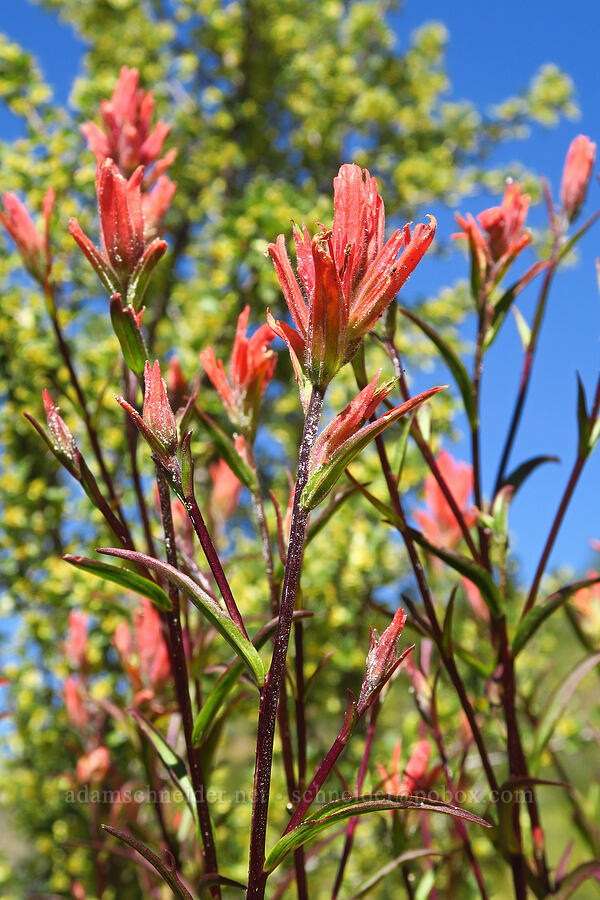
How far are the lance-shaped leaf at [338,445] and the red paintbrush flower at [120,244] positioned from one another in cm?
22

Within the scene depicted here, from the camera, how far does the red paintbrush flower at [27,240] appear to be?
0.78m

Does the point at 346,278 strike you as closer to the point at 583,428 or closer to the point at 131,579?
the point at 131,579

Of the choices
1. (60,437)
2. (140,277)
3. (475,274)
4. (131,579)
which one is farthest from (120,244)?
(475,274)

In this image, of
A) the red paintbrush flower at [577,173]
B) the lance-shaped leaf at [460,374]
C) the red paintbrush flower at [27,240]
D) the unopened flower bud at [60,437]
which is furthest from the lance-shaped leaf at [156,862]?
the red paintbrush flower at [577,173]

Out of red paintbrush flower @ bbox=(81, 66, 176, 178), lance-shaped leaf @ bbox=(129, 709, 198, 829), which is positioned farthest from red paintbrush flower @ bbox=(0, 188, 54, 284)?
lance-shaped leaf @ bbox=(129, 709, 198, 829)

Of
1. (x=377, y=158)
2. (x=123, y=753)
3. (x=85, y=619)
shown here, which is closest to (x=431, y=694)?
(x=85, y=619)

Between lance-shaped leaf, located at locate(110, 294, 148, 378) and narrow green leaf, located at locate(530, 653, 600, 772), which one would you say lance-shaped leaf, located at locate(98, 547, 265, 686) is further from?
narrow green leaf, located at locate(530, 653, 600, 772)

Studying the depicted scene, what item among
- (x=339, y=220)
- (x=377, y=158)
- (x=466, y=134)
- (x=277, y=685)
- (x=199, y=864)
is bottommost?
(x=199, y=864)

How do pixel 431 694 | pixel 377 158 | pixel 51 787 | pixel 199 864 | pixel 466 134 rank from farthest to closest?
pixel 466 134 < pixel 377 158 < pixel 51 787 < pixel 199 864 < pixel 431 694

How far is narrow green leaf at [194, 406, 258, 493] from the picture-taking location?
648 mm

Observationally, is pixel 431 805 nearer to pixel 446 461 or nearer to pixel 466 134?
pixel 446 461

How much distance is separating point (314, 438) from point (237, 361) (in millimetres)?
228

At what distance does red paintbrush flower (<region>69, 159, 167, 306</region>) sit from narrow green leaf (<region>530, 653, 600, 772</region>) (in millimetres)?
559

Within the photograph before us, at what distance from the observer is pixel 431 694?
768 millimetres
